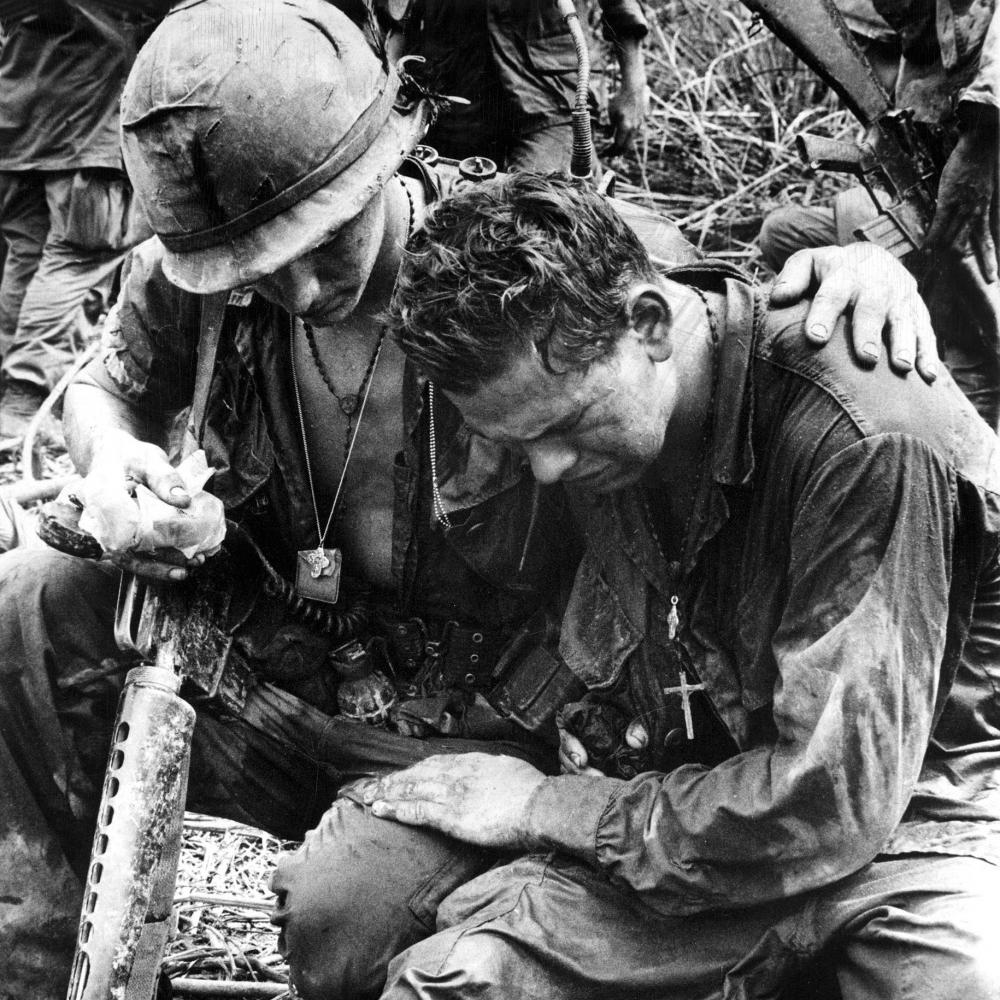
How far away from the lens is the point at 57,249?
5.66 m

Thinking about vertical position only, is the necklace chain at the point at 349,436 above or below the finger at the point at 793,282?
below

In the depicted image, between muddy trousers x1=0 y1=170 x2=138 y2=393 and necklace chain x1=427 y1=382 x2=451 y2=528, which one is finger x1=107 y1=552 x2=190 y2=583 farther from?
muddy trousers x1=0 y1=170 x2=138 y2=393

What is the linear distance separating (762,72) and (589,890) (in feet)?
17.5

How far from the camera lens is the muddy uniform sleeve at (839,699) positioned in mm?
1958

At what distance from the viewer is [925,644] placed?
78.1 inches

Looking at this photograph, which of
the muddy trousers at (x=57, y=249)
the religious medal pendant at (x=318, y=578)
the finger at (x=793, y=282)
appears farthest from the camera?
the muddy trousers at (x=57, y=249)

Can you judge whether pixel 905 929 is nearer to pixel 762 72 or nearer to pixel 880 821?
pixel 880 821

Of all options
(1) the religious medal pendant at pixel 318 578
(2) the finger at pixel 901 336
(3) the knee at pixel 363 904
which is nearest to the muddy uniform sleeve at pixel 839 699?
(2) the finger at pixel 901 336

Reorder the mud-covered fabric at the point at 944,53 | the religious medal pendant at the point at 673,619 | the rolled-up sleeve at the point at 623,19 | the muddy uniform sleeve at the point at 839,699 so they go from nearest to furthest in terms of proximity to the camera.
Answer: the muddy uniform sleeve at the point at 839,699 < the religious medal pendant at the point at 673,619 < the mud-covered fabric at the point at 944,53 < the rolled-up sleeve at the point at 623,19

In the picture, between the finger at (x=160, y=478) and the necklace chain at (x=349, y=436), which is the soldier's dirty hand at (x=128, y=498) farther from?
the necklace chain at (x=349, y=436)

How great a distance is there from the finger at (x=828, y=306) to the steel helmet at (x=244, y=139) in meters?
0.88

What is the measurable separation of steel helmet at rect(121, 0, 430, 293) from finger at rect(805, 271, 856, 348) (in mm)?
878

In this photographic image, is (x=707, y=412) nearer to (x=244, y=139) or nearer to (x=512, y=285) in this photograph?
(x=512, y=285)

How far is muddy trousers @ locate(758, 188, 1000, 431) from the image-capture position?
4.25 metres
